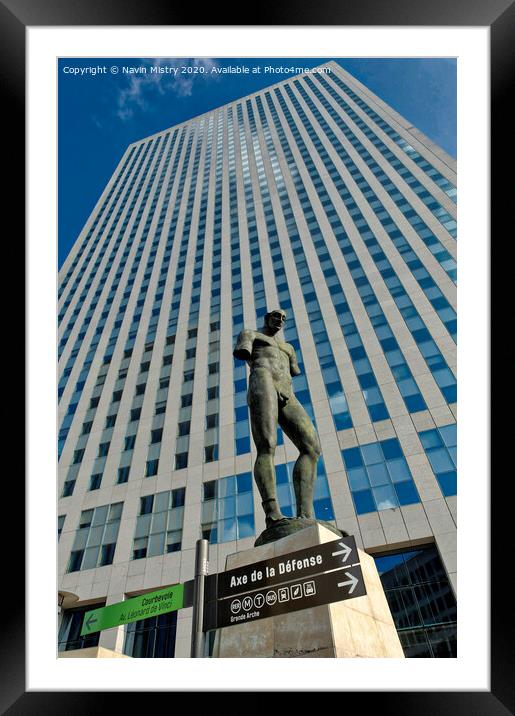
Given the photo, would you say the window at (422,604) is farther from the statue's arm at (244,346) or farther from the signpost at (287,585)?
the signpost at (287,585)

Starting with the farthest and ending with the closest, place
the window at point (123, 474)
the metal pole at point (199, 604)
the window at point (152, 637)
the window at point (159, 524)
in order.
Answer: the window at point (123, 474)
the window at point (159, 524)
the window at point (152, 637)
the metal pole at point (199, 604)

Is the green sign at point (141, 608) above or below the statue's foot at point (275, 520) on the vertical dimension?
below

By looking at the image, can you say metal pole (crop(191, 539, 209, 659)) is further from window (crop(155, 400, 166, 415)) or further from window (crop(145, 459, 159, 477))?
window (crop(155, 400, 166, 415))

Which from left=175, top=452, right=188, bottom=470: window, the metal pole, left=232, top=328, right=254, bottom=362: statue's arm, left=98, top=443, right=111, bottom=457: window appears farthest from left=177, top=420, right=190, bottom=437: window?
the metal pole

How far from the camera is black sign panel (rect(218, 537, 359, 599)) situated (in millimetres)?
4402

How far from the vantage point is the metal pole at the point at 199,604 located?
4559 millimetres

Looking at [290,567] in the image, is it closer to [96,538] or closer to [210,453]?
[210,453]

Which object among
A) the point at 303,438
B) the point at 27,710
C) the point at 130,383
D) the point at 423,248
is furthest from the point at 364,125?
the point at 27,710

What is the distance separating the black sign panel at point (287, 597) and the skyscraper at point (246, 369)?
48.1 feet

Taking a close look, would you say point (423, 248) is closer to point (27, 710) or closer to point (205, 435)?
point (205, 435)

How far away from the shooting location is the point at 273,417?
7176 mm

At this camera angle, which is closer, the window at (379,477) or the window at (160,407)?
the window at (379,477)

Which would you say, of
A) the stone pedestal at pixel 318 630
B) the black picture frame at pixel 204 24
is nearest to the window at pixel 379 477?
the stone pedestal at pixel 318 630

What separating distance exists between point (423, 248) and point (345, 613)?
4190 centimetres
